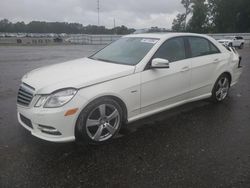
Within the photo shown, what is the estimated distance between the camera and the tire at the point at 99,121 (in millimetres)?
3389

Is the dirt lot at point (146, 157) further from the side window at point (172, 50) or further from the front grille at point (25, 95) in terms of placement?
Result: the side window at point (172, 50)

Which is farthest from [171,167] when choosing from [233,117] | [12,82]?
[12,82]

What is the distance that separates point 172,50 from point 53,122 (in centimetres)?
255

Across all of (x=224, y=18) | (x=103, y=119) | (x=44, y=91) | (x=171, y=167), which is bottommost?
(x=171, y=167)

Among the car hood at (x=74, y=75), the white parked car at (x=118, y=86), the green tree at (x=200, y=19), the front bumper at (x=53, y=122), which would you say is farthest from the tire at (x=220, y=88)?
the green tree at (x=200, y=19)

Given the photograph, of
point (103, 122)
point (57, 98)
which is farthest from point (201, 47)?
point (57, 98)

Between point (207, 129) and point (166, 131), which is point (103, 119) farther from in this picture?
point (207, 129)

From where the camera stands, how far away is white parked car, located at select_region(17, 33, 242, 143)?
3.28 meters

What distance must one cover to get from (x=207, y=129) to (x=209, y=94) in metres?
1.34

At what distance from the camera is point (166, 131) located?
4117 millimetres

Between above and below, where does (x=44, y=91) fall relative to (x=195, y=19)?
below

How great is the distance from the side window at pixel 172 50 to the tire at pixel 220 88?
1271 mm

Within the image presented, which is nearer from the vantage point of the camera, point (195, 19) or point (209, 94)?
point (209, 94)

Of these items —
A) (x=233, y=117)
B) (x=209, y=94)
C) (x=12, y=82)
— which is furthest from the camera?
(x=12, y=82)
